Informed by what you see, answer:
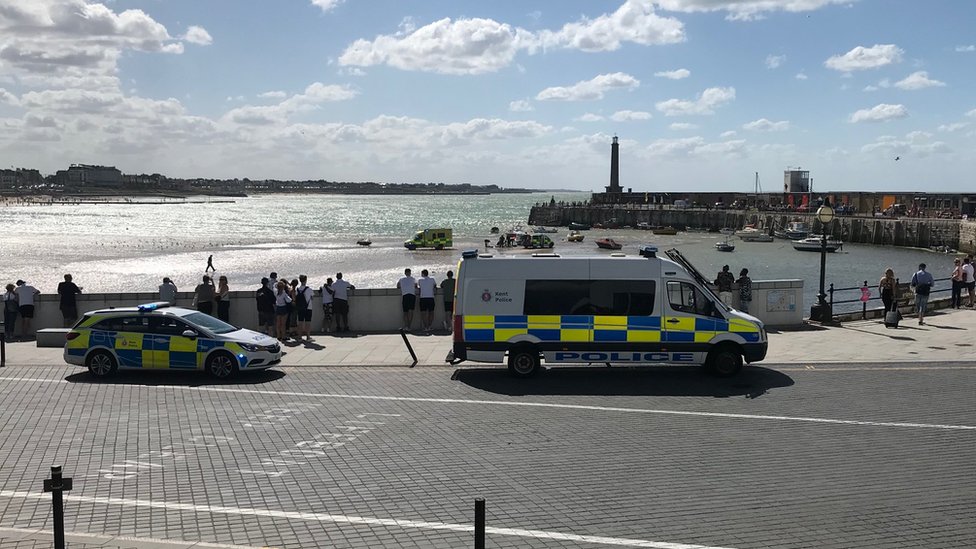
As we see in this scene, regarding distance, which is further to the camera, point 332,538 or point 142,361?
point 142,361

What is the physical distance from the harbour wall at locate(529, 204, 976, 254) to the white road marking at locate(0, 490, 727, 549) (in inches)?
3282

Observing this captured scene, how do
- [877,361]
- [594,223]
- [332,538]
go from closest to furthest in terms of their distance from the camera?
[332,538], [877,361], [594,223]

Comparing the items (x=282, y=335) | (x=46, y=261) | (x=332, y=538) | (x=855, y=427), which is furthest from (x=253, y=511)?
(x=46, y=261)

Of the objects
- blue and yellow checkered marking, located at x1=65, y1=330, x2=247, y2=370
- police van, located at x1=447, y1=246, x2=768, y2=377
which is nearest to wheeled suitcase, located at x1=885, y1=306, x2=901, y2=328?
police van, located at x1=447, y1=246, x2=768, y2=377

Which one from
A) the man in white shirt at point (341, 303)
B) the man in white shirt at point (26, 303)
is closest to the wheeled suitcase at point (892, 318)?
the man in white shirt at point (341, 303)

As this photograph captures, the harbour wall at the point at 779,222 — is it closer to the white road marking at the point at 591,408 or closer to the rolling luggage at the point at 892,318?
the rolling luggage at the point at 892,318

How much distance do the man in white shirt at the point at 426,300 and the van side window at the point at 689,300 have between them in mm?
7144

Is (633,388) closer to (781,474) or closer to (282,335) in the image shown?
(781,474)

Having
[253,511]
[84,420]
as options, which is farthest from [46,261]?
[253,511]

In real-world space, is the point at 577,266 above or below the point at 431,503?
above

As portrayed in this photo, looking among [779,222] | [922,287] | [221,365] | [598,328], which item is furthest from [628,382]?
[779,222]

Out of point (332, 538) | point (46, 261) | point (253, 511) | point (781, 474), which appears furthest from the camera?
point (46, 261)

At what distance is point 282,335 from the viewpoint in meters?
20.6

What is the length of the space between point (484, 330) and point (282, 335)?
22.1 feet
